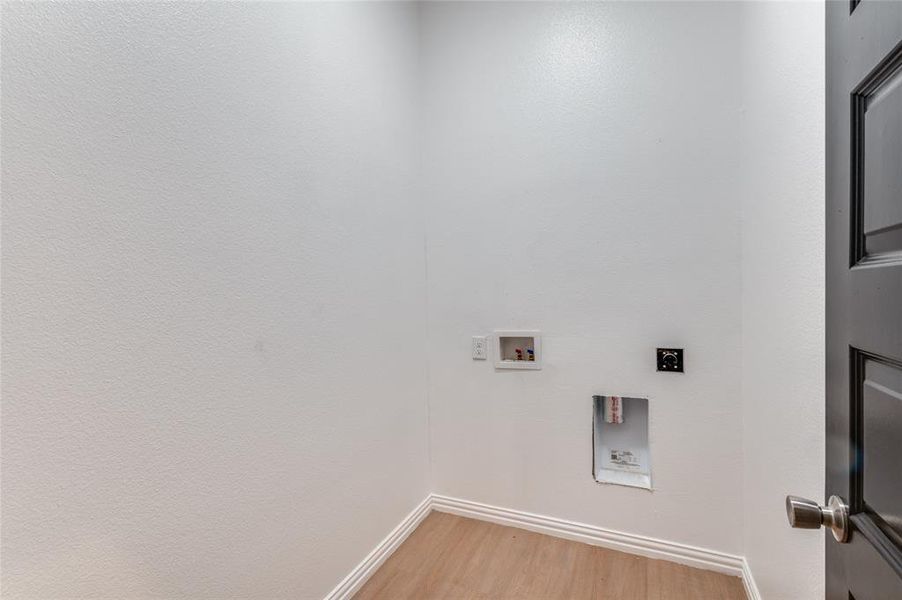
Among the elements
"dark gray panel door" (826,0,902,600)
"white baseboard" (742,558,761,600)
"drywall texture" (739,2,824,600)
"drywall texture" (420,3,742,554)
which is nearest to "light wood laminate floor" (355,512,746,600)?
"white baseboard" (742,558,761,600)

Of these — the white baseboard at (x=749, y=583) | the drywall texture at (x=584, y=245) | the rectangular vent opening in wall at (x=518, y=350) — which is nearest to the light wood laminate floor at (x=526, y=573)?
the white baseboard at (x=749, y=583)

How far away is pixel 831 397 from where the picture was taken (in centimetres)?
67

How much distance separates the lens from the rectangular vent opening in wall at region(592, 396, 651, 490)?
6.16ft

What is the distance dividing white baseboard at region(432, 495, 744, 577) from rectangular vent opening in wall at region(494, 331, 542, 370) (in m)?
0.73

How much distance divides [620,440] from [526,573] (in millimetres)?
697

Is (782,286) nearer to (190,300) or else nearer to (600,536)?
(600,536)

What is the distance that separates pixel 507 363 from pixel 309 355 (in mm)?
984

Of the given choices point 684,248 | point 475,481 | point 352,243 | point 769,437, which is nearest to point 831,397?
point 769,437

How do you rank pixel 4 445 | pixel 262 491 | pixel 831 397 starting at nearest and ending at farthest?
pixel 831 397 → pixel 4 445 → pixel 262 491

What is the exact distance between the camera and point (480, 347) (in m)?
2.12

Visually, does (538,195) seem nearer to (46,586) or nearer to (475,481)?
(475,481)

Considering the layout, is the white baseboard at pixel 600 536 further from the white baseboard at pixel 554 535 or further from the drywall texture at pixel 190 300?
the drywall texture at pixel 190 300

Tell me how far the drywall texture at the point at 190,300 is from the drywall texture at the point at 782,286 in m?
1.39

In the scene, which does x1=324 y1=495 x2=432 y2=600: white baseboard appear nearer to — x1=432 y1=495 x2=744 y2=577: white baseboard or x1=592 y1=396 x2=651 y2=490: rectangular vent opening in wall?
x1=432 y1=495 x2=744 y2=577: white baseboard
